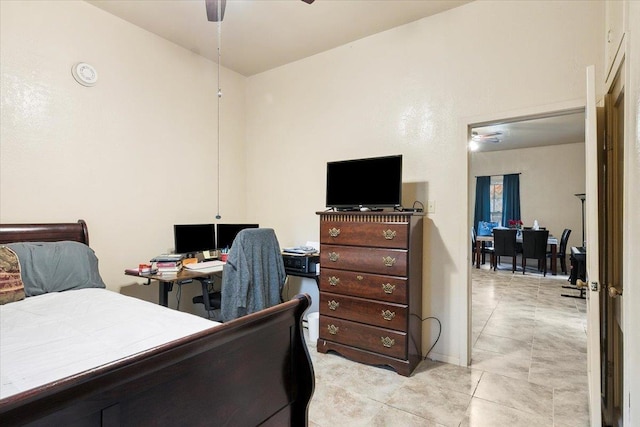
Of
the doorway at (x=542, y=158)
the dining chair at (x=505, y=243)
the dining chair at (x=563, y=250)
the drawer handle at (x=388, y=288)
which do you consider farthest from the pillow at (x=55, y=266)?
the dining chair at (x=563, y=250)

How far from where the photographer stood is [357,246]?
9.07ft

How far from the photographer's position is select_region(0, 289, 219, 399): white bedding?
3.90 ft

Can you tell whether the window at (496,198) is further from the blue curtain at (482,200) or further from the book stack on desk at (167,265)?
the book stack on desk at (167,265)

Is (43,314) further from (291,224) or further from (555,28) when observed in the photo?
(555,28)

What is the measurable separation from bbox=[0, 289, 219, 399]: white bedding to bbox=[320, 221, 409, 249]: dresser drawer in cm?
139

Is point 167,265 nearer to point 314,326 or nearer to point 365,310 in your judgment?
point 314,326

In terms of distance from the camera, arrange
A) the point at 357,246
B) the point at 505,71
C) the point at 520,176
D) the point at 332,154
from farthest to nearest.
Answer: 1. the point at 520,176
2. the point at 332,154
3. the point at 357,246
4. the point at 505,71

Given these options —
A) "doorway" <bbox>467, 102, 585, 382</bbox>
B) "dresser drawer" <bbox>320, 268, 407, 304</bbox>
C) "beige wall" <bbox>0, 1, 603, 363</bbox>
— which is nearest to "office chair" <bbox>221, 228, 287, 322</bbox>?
"dresser drawer" <bbox>320, 268, 407, 304</bbox>

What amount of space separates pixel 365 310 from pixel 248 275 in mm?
982

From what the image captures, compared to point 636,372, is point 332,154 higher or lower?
higher

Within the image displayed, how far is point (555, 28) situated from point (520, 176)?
6458mm

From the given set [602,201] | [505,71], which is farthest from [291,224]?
[602,201]

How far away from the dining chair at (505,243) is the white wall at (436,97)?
194 inches

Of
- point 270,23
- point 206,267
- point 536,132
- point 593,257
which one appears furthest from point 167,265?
point 536,132
